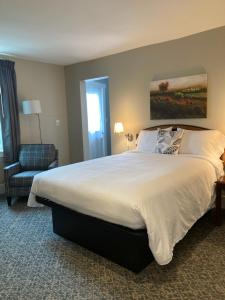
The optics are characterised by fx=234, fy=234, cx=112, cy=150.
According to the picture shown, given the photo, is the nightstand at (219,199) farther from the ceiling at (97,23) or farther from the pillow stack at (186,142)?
the ceiling at (97,23)

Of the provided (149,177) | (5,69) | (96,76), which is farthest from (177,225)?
(5,69)

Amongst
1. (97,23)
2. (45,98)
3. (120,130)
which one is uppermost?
(97,23)

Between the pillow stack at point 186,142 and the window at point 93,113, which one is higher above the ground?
the window at point 93,113

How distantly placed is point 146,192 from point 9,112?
10.3 feet

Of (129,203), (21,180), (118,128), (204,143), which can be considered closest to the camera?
(129,203)

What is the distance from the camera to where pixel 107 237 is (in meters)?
2.12

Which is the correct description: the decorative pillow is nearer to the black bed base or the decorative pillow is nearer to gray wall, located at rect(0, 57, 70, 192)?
the black bed base

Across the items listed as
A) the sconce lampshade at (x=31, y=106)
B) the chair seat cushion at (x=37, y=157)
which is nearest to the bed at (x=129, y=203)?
the chair seat cushion at (x=37, y=157)

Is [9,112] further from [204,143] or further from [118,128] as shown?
[204,143]

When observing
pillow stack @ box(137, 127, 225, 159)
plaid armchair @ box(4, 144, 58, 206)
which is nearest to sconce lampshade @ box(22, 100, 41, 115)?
plaid armchair @ box(4, 144, 58, 206)

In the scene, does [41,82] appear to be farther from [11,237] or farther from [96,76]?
[11,237]

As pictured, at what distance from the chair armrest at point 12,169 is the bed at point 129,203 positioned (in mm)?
1185

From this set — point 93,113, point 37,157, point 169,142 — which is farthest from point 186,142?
point 93,113

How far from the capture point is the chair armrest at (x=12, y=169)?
11.9ft
